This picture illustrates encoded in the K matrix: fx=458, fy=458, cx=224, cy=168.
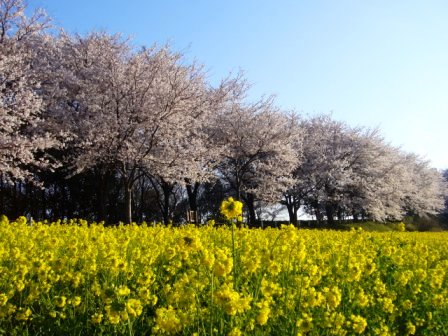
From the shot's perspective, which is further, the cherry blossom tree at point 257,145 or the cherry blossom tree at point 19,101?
the cherry blossom tree at point 257,145

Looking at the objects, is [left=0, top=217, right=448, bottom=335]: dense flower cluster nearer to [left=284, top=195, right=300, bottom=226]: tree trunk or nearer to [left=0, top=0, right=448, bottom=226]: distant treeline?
[left=0, top=0, right=448, bottom=226]: distant treeline

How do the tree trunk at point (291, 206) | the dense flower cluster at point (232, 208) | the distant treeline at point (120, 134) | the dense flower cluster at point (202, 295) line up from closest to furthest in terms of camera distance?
the dense flower cluster at point (232, 208)
the dense flower cluster at point (202, 295)
the distant treeline at point (120, 134)
the tree trunk at point (291, 206)

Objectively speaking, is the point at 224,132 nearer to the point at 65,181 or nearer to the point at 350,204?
→ the point at 65,181

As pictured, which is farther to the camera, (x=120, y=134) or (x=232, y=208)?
(x=120, y=134)

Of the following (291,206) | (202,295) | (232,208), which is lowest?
(202,295)

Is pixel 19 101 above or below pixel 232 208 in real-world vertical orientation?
above

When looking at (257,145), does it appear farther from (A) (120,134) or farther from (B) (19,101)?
(B) (19,101)

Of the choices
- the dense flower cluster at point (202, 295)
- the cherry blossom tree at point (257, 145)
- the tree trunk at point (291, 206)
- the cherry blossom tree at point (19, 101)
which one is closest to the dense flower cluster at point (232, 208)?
the dense flower cluster at point (202, 295)

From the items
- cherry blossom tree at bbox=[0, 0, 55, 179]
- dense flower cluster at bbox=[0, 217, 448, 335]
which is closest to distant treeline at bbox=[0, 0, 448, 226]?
cherry blossom tree at bbox=[0, 0, 55, 179]

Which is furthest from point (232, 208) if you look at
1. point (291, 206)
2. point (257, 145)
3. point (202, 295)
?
point (291, 206)

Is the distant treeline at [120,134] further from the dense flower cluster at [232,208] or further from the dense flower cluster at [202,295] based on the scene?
the dense flower cluster at [232,208]

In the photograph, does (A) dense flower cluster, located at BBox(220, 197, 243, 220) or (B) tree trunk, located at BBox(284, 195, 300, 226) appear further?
(B) tree trunk, located at BBox(284, 195, 300, 226)

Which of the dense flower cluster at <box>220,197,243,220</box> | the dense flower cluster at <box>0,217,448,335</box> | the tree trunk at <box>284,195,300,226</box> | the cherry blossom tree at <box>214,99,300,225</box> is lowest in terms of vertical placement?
the dense flower cluster at <box>0,217,448,335</box>

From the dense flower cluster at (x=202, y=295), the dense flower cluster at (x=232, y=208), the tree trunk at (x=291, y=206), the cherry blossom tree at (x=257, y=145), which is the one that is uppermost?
the cherry blossom tree at (x=257, y=145)
